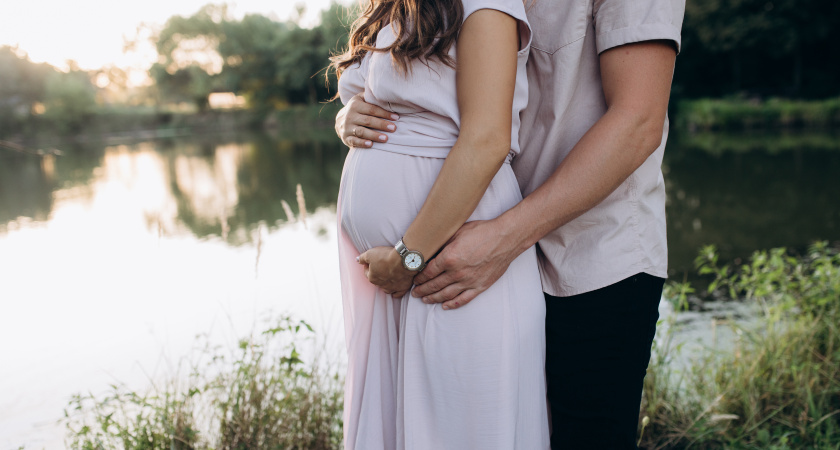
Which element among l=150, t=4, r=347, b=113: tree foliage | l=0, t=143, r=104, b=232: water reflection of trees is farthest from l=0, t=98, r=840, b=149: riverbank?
l=0, t=143, r=104, b=232: water reflection of trees

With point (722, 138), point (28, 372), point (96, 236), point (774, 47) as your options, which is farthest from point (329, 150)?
point (774, 47)

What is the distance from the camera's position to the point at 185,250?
762 centimetres

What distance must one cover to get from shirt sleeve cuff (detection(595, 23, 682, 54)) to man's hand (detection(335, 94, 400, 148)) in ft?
1.56

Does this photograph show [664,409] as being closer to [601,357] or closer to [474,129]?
[601,357]

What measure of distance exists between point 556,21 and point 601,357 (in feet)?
2.39

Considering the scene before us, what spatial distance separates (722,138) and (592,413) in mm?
22310

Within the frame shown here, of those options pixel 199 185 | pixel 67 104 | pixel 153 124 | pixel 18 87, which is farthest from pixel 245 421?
pixel 153 124

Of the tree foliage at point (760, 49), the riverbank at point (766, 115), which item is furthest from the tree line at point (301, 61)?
the riverbank at point (766, 115)

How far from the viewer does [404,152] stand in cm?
123

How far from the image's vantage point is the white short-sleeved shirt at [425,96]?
116 cm

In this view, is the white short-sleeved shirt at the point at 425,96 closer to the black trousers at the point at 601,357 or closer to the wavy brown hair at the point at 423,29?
the wavy brown hair at the point at 423,29

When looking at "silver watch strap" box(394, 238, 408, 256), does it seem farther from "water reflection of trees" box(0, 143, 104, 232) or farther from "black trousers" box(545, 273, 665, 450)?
"water reflection of trees" box(0, 143, 104, 232)

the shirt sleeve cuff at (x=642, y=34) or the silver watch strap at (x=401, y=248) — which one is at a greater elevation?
the shirt sleeve cuff at (x=642, y=34)

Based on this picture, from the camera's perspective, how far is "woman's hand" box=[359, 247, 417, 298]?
118 cm
